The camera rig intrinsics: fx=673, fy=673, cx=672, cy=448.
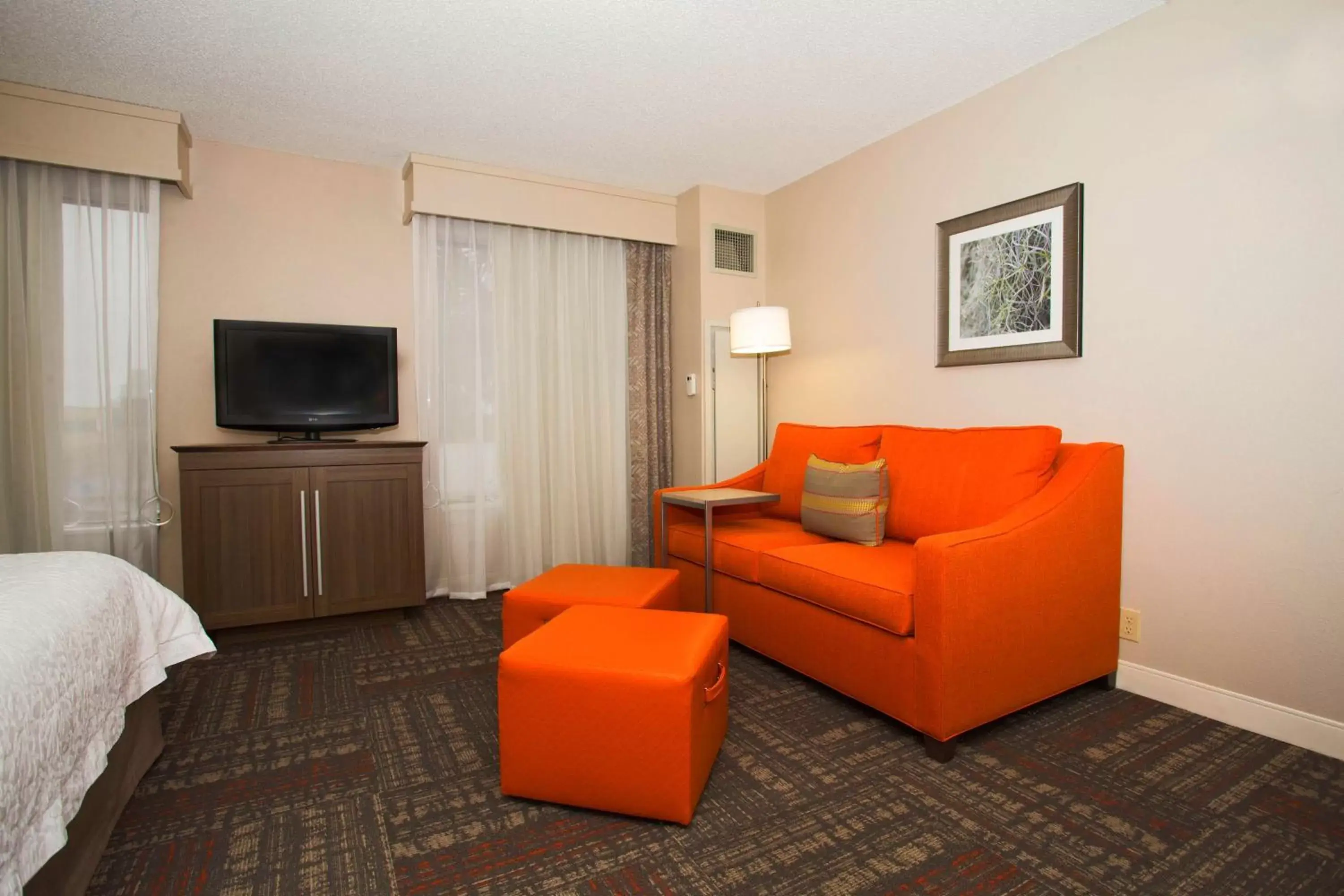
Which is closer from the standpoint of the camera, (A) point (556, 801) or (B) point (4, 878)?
(B) point (4, 878)

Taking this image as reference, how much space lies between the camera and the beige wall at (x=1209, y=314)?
204cm

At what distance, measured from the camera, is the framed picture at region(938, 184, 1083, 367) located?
2658 mm

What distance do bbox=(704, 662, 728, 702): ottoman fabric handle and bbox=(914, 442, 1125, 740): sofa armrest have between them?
59 cm

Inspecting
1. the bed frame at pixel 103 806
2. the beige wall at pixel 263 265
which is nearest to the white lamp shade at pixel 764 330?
the beige wall at pixel 263 265

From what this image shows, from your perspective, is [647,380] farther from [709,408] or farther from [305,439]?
[305,439]

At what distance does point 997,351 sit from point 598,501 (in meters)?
2.49

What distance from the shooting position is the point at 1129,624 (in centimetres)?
250

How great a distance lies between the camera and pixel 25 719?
1107mm

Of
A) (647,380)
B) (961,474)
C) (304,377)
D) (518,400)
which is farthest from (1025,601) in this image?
(304,377)

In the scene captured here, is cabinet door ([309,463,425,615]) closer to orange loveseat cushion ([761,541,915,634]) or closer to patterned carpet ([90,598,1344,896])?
patterned carpet ([90,598,1344,896])

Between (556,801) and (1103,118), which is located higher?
(1103,118)

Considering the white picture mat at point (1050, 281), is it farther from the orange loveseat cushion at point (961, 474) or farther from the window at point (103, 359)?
the window at point (103, 359)

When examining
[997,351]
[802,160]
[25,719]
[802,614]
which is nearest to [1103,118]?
[997,351]

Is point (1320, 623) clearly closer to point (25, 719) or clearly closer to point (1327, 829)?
point (1327, 829)
